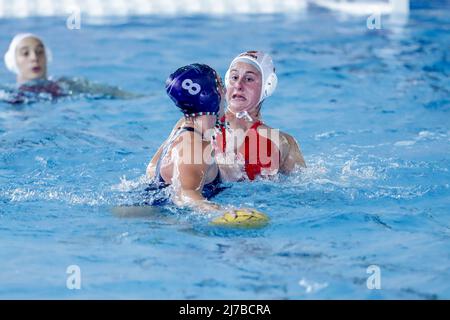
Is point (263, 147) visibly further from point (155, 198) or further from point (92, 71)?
point (92, 71)

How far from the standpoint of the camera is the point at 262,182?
5695 millimetres

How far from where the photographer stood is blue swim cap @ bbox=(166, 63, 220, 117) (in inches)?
194

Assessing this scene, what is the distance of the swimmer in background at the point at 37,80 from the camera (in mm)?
8891

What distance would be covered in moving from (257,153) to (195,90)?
978 millimetres

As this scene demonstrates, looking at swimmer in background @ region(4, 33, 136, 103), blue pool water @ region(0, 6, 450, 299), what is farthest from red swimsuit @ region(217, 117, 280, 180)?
swimmer in background @ region(4, 33, 136, 103)

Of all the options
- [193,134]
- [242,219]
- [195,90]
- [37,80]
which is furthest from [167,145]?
[37,80]

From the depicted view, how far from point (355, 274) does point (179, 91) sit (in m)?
1.41

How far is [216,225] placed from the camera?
15.9ft

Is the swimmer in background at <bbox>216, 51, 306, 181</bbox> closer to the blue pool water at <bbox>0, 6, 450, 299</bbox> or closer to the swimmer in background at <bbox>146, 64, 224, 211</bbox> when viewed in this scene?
the blue pool water at <bbox>0, 6, 450, 299</bbox>

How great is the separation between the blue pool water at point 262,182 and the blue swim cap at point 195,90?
2.00ft
